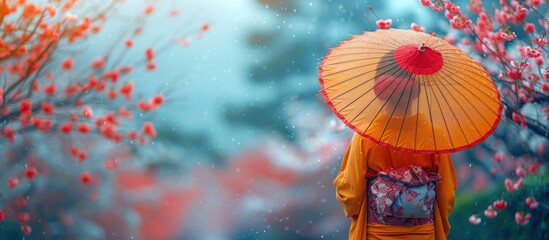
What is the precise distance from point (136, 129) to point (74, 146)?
15.2 inches

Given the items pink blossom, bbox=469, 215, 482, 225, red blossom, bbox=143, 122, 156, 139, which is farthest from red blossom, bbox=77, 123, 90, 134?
pink blossom, bbox=469, 215, 482, 225

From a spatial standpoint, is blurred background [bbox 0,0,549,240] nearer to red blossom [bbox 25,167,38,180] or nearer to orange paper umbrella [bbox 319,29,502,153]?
red blossom [bbox 25,167,38,180]

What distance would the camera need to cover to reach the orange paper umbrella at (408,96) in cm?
319

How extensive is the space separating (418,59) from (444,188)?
26.9 inches

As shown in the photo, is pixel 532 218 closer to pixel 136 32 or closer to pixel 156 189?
pixel 156 189

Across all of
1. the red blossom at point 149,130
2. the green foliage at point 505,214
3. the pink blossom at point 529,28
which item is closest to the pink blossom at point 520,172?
the green foliage at point 505,214

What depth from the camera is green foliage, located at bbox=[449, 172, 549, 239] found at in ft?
16.6

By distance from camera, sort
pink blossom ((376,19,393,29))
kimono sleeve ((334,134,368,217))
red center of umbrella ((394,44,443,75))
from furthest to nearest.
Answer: pink blossom ((376,19,393,29)), kimono sleeve ((334,134,368,217)), red center of umbrella ((394,44,443,75))

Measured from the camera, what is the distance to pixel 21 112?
4.39 meters

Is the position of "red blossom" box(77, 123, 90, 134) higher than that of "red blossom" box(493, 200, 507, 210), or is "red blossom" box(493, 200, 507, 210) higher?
"red blossom" box(77, 123, 90, 134)

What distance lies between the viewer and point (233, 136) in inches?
181

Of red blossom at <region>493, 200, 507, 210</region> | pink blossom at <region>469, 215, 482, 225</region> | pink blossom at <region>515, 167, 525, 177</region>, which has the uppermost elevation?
pink blossom at <region>515, 167, 525, 177</region>

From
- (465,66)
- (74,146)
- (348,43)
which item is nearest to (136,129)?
(74,146)

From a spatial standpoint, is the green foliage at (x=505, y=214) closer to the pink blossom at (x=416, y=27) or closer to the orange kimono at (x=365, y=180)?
the pink blossom at (x=416, y=27)
